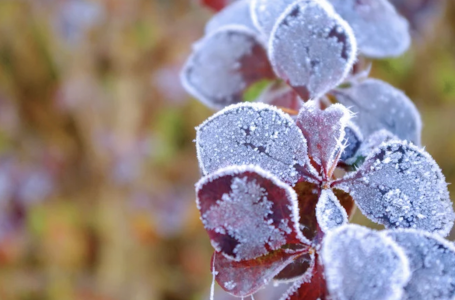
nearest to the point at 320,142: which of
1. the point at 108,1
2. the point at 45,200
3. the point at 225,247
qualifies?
the point at 225,247

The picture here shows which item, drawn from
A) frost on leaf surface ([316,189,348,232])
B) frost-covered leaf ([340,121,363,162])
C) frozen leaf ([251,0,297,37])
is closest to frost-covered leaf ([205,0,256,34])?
frozen leaf ([251,0,297,37])

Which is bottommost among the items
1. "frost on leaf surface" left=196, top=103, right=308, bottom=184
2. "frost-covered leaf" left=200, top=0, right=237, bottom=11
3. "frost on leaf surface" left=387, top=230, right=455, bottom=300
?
"frost on leaf surface" left=387, top=230, right=455, bottom=300

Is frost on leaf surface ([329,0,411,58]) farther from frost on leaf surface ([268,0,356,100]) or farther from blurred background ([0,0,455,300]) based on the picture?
blurred background ([0,0,455,300])

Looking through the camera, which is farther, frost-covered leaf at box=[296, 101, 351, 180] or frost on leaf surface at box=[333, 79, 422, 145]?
frost on leaf surface at box=[333, 79, 422, 145]

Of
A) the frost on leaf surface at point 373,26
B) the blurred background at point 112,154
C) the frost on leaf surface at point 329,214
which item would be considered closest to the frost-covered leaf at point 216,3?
the frost on leaf surface at point 373,26

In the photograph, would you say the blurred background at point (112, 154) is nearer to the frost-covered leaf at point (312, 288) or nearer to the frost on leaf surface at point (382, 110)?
the frost on leaf surface at point (382, 110)
